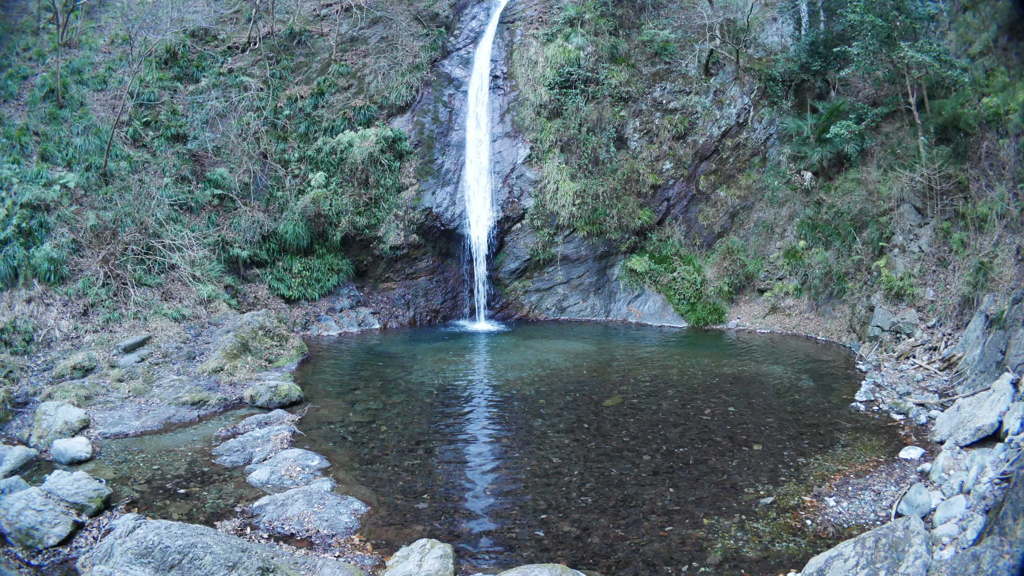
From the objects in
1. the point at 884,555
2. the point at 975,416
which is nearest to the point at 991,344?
the point at 975,416

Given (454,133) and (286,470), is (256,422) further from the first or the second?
(454,133)

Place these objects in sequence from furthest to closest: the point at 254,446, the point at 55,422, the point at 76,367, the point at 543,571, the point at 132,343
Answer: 1. the point at 132,343
2. the point at 76,367
3. the point at 55,422
4. the point at 254,446
5. the point at 543,571

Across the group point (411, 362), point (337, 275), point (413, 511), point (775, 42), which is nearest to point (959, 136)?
point (775, 42)

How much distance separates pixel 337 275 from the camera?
15164mm

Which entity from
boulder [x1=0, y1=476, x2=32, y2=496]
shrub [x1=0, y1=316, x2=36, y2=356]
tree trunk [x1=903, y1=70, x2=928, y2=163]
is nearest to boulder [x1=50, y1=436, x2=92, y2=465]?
boulder [x1=0, y1=476, x2=32, y2=496]

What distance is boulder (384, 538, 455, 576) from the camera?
14.4 feet

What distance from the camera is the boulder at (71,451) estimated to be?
660 centimetres

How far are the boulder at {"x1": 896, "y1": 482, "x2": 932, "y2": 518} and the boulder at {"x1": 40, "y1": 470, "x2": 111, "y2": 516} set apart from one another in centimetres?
710

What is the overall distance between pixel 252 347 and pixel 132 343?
1862 millimetres

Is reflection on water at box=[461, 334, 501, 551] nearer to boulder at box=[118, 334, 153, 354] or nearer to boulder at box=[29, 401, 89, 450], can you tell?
boulder at box=[29, 401, 89, 450]

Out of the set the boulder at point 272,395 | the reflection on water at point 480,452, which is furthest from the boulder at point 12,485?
the reflection on water at point 480,452

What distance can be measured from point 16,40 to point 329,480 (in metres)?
18.1

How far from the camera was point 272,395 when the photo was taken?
8500 millimetres

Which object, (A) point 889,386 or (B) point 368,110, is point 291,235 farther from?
(A) point 889,386
